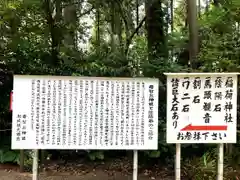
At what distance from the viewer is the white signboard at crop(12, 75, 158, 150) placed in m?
5.41

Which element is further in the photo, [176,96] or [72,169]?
[72,169]

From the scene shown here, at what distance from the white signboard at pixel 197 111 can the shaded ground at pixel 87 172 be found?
155cm

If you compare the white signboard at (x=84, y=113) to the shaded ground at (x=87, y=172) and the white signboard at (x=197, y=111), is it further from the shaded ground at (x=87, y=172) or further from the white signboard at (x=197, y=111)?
the shaded ground at (x=87, y=172)

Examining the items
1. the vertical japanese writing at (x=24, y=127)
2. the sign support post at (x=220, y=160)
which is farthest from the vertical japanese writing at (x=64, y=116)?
the sign support post at (x=220, y=160)

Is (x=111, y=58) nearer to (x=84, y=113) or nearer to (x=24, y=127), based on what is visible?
(x=84, y=113)

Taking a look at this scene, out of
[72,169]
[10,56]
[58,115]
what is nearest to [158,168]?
[72,169]

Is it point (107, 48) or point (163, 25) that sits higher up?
point (163, 25)

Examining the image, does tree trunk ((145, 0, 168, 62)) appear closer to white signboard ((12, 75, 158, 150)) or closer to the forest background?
the forest background

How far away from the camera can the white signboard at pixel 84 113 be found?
213 inches

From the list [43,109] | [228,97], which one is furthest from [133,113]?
[228,97]

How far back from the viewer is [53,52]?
8.66 metres

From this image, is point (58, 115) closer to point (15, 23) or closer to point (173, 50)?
point (15, 23)

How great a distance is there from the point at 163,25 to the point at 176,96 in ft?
16.6

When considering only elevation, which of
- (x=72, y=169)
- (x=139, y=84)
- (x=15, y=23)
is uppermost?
(x=15, y=23)
